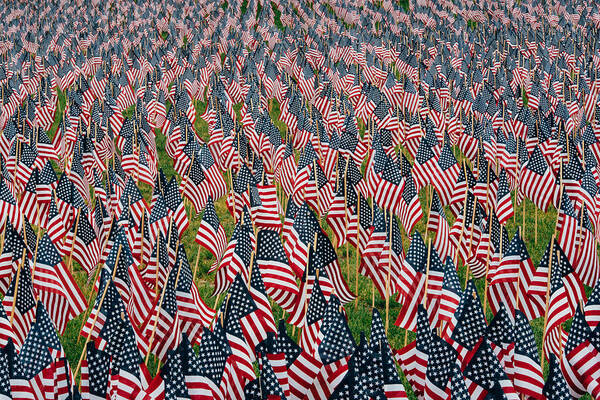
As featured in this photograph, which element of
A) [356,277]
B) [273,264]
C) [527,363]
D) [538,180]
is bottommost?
[356,277]

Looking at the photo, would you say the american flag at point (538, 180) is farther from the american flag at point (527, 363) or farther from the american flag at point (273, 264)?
the american flag at point (527, 363)

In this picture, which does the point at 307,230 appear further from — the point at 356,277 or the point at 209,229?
the point at 209,229

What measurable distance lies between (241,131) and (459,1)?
2241 cm

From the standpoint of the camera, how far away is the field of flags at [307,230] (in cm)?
623

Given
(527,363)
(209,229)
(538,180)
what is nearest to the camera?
(527,363)

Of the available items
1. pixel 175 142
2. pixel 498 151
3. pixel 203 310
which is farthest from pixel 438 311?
pixel 175 142

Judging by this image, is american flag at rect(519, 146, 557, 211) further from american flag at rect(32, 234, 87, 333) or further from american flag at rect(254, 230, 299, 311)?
american flag at rect(32, 234, 87, 333)

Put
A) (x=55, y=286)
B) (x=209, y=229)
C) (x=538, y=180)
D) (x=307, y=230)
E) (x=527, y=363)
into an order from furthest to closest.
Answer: (x=538, y=180)
(x=209, y=229)
(x=307, y=230)
(x=55, y=286)
(x=527, y=363)

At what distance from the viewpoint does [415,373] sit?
6.86 metres

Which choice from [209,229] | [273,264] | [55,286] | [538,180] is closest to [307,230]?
[273,264]

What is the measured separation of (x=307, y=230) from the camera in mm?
9117

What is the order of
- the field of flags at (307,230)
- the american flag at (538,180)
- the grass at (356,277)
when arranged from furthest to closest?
the american flag at (538,180)
the grass at (356,277)
the field of flags at (307,230)

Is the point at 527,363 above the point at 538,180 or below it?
above

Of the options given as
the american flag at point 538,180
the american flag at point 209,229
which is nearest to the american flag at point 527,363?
the american flag at point 209,229
